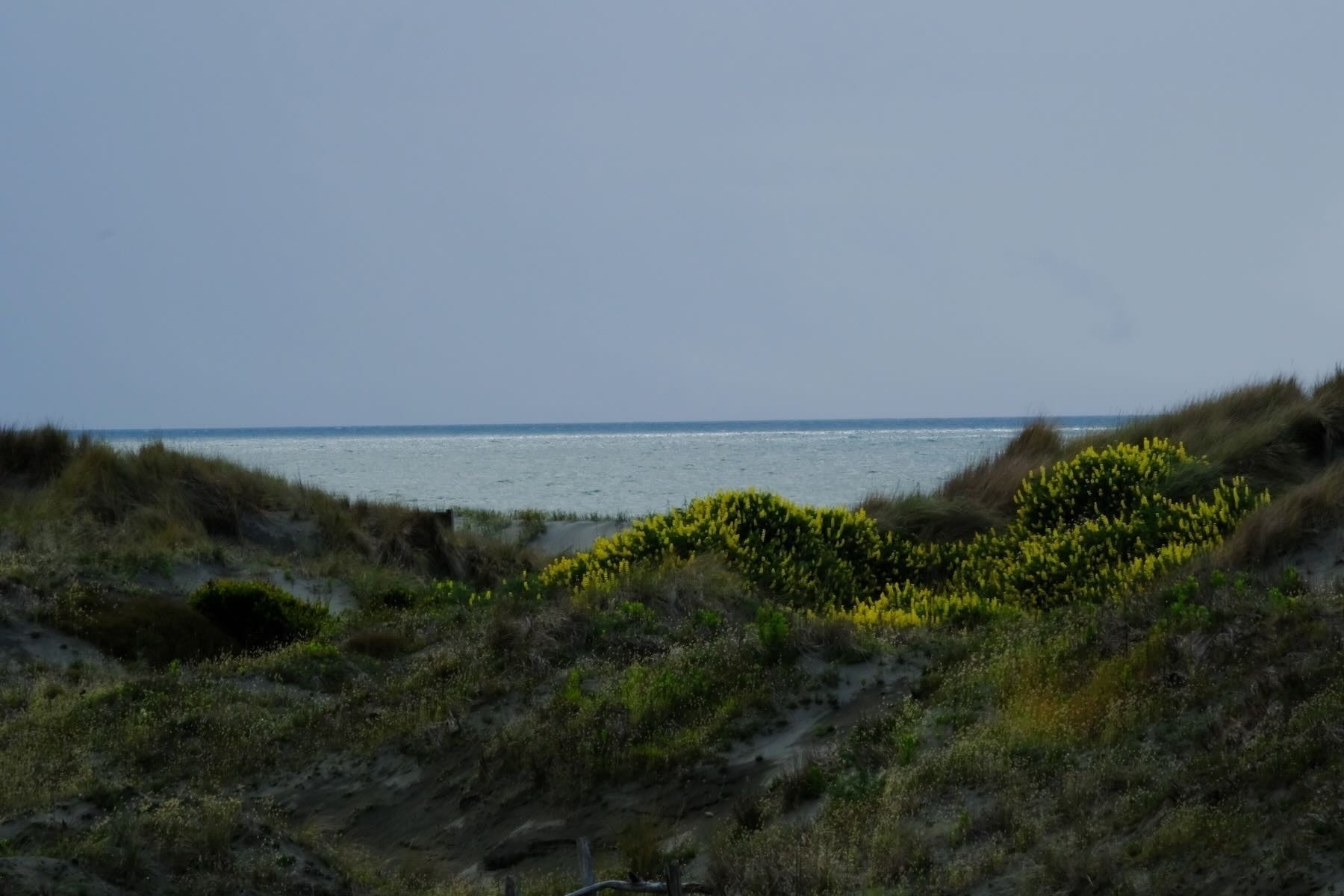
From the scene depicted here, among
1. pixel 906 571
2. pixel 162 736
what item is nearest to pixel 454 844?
pixel 162 736

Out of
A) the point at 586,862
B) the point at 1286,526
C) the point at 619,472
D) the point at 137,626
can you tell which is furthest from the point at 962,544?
the point at 619,472

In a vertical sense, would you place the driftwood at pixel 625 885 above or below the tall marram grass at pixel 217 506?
below

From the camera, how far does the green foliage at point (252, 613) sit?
616 inches

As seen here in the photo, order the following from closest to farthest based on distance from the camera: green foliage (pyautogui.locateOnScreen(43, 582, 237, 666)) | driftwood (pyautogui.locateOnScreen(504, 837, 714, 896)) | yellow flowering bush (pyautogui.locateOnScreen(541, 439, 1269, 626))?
driftwood (pyautogui.locateOnScreen(504, 837, 714, 896)) → yellow flowering bush (pyautogui.locateOnScreen(541, 439, 1269, 626)) → green foliage (pyautogui.locateOnScreen(43, 582, 237, 666))

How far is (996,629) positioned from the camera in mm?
11289

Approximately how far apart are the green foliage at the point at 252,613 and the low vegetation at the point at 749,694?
0.03m

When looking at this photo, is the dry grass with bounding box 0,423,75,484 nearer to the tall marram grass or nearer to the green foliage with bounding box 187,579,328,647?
the tall marram grass

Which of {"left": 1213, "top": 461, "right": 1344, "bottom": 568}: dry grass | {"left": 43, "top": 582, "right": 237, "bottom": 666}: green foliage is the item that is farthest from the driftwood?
{"left": 43, "top": 582, "right": 237, "bottom": 666}: green foliage

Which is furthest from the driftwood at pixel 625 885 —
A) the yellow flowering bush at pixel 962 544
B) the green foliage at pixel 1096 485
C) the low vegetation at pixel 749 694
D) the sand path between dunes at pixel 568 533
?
the sand path between dunes at pixel 568 533

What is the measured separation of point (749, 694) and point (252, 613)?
309 inches

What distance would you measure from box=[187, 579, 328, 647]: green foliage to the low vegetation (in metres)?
0.03

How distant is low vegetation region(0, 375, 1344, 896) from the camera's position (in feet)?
23.0

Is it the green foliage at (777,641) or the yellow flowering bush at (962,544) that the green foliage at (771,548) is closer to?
the yellow flowering bush at (962,544)

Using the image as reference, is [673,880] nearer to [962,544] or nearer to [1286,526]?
[1286,526]
